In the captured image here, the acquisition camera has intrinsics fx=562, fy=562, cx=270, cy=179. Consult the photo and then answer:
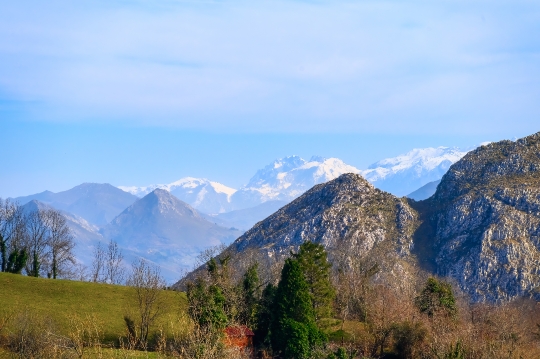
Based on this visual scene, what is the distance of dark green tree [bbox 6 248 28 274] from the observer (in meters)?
94.5

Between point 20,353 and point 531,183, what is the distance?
179 meters

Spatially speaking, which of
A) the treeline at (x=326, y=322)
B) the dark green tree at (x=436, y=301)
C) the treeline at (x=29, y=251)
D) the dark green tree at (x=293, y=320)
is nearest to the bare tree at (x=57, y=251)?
the treeline at (x=29, y=251)

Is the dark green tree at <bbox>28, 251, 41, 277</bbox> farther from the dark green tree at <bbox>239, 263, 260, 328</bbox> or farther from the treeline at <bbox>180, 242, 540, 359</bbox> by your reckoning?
the dark green tree at <bbox>239, 263, 260, 328</bbox>

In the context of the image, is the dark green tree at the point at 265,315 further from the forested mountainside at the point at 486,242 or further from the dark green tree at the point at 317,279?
the forested mountainside at the point at 486,242

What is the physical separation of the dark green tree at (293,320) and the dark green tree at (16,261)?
4853cm

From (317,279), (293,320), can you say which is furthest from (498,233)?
(293,320)

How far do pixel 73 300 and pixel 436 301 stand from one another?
49613 mm

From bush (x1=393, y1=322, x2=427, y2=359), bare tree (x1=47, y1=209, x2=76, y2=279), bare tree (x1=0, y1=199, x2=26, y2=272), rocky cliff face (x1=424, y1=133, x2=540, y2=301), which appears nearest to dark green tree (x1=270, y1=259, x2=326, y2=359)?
bush (x1=393, y1=322, x2=427, y2=359)

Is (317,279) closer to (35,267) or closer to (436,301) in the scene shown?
(436,301)

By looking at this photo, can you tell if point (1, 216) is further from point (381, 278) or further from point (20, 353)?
point (381, 278)

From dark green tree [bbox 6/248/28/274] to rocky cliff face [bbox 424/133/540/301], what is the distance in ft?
420

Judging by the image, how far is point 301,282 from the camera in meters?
70.4

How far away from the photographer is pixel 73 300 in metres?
75.2

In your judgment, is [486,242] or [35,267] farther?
[486,242]
